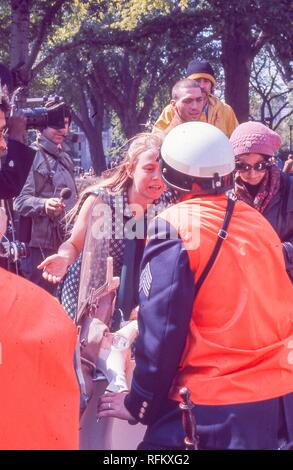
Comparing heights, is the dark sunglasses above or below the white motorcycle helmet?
below

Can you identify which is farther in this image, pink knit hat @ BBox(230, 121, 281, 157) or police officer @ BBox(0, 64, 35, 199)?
pink knit hat @ BBox(230, 121, 281, 157)

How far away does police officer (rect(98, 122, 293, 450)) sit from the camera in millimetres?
2342

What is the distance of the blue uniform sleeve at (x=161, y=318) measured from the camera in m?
2.34

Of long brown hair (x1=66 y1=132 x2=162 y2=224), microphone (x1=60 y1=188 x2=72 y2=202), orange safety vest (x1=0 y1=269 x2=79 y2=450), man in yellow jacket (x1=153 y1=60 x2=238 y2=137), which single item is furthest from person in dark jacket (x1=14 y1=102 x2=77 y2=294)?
orange safety vest (x1=0 y1=269 x2=79 y2=450)

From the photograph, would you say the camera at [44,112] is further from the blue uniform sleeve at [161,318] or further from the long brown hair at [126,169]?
the blue uniform sleeve at [161,318]

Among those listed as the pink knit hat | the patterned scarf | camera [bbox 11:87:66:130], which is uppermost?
camera [bbox 11:87:66:130]

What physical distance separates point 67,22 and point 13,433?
51.5 feet

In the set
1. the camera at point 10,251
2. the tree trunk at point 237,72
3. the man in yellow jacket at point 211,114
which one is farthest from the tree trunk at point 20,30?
the camera at point 10,251

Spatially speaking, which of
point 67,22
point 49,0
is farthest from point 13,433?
point 67,22

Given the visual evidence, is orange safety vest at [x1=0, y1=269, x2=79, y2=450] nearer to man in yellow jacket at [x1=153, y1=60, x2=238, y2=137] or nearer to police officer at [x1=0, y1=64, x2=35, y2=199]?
police officer at [x1=0, y1=64, x2=35, y2=199]

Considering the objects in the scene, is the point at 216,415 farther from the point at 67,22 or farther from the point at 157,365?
the point at 67,22

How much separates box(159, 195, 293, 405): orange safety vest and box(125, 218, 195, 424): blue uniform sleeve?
1.8 inches

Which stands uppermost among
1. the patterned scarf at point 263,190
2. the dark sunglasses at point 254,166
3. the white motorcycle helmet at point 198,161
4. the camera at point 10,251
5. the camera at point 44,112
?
the white motorcycle helmet at point 198,161

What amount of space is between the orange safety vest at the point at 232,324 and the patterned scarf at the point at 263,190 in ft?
5.42
